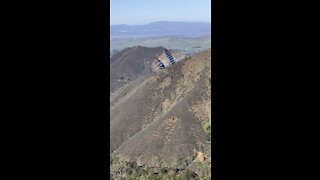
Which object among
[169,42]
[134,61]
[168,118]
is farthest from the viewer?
[169,42]

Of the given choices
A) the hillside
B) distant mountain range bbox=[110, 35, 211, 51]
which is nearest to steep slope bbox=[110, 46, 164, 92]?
the hillside

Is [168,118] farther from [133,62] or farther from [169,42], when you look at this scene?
[169,42]

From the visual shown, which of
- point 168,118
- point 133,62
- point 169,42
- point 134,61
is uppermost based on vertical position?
point 169,42

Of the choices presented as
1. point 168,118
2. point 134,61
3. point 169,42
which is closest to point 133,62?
point 134,61

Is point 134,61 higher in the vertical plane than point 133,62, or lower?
higher
